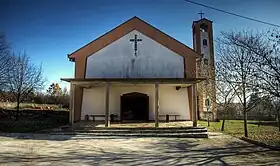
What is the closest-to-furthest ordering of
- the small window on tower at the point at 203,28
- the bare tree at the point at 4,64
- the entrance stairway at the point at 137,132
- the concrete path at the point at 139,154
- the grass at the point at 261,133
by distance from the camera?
the concrete path at the point at 139,154, the grass at the point at 261,133, the entrance stairway at the point at 137,132, the bare tree at the point at 4,64, the small window on tower at the point at 203,28

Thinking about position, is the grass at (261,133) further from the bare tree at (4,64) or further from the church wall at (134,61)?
the bare tree at (4,64)

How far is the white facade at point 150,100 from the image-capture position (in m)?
18.2

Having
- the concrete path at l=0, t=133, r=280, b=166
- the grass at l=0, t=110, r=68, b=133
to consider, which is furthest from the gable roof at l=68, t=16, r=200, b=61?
the concrete path at l=0, t=133, r=280, b=166

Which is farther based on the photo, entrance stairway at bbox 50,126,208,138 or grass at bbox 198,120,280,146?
entrance stairway at bbox 50,126,208,138

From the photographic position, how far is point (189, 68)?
1844 centimetres

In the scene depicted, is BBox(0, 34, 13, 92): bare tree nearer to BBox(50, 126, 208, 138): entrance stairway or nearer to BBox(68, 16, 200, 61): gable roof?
BBox(68, 16, 200, 61): gable roof

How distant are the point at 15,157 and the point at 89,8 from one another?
19.7 ft

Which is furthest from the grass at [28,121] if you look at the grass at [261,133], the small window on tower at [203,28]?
the small window on tower at [203,28]

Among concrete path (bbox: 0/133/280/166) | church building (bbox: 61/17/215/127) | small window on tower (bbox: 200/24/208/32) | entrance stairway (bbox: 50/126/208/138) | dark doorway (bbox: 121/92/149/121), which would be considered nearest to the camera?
concrete path (bbox: 0/133/280/166)

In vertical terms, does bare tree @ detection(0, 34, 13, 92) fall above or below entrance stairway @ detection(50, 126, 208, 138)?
above

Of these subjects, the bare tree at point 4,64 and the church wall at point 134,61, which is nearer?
the bare tree at point 4,64

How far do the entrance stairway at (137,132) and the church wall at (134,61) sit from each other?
550 cm

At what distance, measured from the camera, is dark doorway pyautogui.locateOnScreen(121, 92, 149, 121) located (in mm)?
18359

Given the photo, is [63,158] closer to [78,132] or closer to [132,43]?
[78,132]
